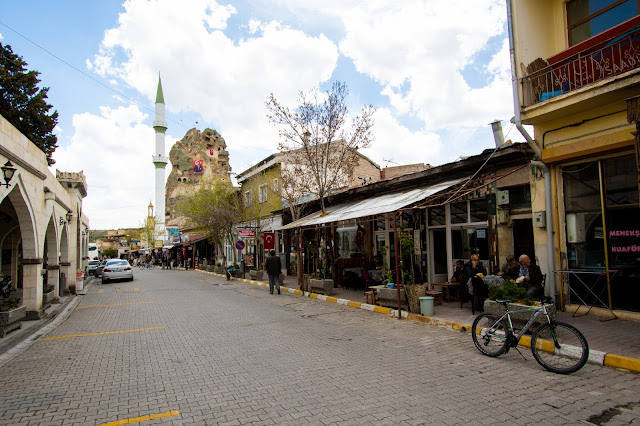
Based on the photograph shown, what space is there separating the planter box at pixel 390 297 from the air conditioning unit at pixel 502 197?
3590 mm

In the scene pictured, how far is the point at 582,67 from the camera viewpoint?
9.09 metres

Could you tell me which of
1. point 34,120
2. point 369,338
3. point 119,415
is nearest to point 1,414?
point 119,415

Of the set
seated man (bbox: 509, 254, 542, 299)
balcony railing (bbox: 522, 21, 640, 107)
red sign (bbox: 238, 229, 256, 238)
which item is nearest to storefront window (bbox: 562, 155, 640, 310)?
seated man (bbox: 509, 254, 542, 299)

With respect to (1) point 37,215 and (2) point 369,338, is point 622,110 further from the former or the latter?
(1) point 37,215

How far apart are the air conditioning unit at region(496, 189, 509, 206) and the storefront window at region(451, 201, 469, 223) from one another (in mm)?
1559

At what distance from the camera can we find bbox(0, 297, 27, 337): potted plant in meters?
8.41

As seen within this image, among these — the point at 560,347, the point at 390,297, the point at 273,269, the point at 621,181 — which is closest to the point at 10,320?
the point at 273,269

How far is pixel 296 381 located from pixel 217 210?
72.9 ft


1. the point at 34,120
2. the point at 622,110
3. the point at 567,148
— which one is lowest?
the point at 567,148

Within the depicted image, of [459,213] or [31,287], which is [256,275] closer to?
[31,287]

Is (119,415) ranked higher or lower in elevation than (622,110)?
lower

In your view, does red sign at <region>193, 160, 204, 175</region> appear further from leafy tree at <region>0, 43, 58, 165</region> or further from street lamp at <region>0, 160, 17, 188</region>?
street lamp at <region>0, 160, 17, 188</region>

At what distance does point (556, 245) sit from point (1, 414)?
10.5 meters

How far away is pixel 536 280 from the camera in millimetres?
8281
